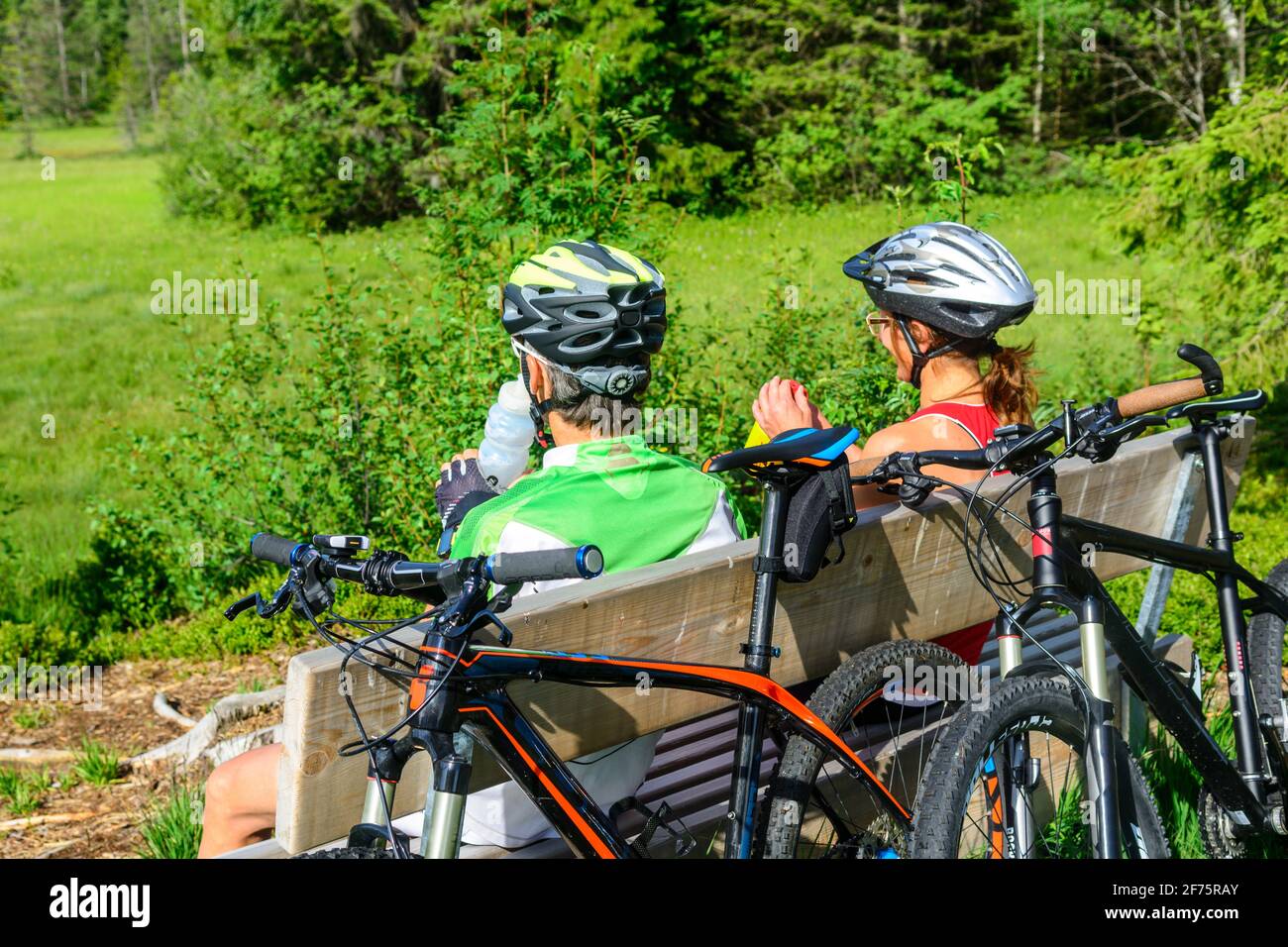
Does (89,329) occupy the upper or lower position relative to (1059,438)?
lower

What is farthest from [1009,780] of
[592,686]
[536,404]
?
[536,404]

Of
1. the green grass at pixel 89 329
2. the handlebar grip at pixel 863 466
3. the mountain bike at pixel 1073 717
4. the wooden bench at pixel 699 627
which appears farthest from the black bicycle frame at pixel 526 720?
the green grass at pixel 89 329

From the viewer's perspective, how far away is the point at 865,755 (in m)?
3.43

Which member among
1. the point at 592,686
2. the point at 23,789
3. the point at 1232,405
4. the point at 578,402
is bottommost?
the point at 23,789

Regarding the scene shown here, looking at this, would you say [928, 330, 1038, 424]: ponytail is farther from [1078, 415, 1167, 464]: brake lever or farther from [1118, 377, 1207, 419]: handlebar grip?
[1078, 415, 1167, 464]: brake lever

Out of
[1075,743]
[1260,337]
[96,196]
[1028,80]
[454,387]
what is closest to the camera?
[1075,743]

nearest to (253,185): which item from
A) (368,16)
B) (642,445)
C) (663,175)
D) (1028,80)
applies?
(368,16)

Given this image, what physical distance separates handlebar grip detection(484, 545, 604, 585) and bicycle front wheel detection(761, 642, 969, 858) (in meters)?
1.05

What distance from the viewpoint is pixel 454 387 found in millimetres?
6238

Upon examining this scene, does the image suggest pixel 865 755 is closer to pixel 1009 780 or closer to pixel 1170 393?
pixel 1009 780

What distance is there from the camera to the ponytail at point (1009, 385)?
3.97m

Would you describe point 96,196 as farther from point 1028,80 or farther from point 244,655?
point 244,655

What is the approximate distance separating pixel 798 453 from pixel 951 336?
127 centimetres
